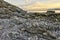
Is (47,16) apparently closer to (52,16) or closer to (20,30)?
(52,16)

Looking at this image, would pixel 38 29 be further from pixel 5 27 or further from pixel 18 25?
pixel 5 27

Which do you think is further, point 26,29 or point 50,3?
point 50,3

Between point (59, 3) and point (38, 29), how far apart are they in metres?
1.12

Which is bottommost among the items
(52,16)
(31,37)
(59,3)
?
(31,37)

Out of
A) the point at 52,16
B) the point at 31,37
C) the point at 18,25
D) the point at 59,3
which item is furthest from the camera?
the point at 59,3

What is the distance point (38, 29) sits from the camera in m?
1.71

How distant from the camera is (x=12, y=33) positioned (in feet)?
5.37

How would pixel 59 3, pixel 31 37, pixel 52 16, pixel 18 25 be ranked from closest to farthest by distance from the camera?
pixel 31 37
pixel 18 25
pixel 52 16
pixel 59 3

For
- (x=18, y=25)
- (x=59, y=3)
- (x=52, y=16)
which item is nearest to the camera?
(x=18, y=25)

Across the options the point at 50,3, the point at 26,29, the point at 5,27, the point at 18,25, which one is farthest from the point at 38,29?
the point at 50,3

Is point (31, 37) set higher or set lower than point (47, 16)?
lower

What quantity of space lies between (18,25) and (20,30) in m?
0.15

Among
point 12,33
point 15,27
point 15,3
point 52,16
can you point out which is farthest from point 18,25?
point 15,3

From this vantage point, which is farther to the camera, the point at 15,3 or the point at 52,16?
the point at 15,3
